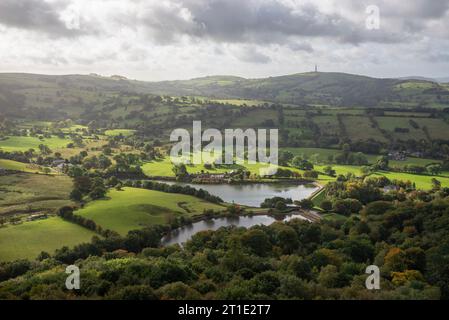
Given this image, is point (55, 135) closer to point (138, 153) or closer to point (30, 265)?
point (138, 153)

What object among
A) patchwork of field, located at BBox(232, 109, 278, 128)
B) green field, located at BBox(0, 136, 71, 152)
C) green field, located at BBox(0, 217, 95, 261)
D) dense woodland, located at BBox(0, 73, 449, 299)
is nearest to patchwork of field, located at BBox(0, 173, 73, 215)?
dense woodland, located at BBox(0, 73, 449, 299)

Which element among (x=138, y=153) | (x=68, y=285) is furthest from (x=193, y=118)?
(x=68, y=285)

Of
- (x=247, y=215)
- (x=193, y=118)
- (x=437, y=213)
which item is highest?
(x=193, y=118)

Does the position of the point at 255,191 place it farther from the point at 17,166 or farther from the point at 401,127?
the point at 401,127

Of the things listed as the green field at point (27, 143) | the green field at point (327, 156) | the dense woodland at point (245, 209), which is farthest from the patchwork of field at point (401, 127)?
the green field at point (27, 143)

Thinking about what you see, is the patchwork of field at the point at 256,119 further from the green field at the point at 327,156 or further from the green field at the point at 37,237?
the green field at the point at 37,237

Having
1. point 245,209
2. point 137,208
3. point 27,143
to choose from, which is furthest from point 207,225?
point 27,143
